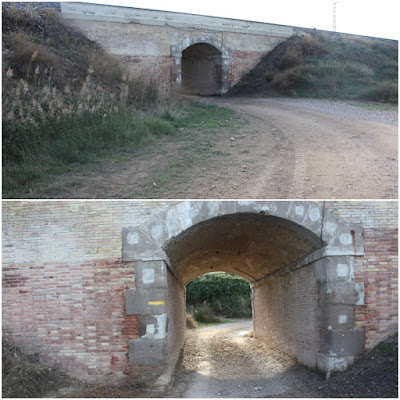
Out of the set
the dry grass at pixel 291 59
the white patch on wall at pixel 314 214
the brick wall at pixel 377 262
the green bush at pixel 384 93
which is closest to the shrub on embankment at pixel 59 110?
the white patch on wall at pixel 314 214

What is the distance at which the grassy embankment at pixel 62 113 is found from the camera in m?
8.79

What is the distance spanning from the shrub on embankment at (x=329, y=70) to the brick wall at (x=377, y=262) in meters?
12.2

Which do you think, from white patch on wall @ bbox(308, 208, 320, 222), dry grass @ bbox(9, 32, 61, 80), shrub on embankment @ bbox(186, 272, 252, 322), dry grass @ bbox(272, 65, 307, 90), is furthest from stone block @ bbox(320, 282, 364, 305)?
shrub on embankment @ bbox(186, 272, 252, 322)

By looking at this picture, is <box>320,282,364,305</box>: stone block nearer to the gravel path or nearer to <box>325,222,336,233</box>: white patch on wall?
<box>325,222,336,233</box>: white patch on wall

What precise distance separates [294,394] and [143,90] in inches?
402

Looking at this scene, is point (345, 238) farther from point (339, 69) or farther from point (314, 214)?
point (339, 69)

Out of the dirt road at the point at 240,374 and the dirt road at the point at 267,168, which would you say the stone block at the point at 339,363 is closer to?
the dirt road at the point at 240,374

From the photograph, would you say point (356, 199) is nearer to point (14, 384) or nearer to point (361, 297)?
point (361, 297)

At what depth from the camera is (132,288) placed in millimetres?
7445

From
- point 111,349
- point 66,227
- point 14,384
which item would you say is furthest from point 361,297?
point 14,384

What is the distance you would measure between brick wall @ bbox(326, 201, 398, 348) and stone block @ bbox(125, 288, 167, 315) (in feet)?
11.6

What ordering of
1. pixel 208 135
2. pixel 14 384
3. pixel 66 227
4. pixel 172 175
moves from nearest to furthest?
pixel 14 384, pixel 66 227, pixel 172 175, pixel 208 135

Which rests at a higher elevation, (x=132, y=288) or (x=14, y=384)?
(x=132, y=288)

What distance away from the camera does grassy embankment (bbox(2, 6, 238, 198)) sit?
8.79 m
